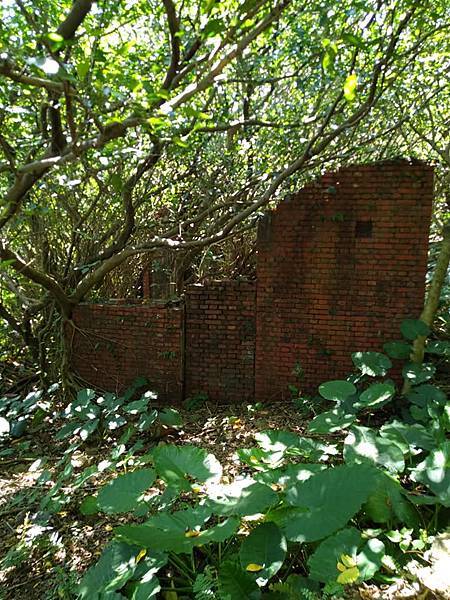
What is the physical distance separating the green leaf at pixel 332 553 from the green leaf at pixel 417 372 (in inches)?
97.5

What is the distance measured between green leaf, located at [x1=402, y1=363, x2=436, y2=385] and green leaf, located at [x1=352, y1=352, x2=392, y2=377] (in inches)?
7.5

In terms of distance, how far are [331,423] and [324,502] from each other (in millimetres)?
1221

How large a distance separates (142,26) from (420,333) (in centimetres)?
471

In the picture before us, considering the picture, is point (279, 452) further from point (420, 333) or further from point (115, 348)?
point (115, 348)

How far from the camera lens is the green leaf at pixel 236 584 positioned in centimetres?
192

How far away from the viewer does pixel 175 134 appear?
3879 mm

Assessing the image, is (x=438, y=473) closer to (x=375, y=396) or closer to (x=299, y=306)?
(x=375, y=396)

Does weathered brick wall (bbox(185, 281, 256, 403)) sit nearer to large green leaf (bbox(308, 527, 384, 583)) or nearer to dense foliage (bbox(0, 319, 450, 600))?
dense foliage (bbox(0, 319, 450, 600))

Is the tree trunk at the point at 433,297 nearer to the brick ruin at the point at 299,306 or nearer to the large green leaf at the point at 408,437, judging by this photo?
the brick ruin at the point at 299,306

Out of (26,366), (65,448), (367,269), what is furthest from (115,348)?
(367,269)

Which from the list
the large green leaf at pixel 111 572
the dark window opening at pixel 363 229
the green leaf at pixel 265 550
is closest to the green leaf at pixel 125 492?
the large green leaf at pixel 111 572

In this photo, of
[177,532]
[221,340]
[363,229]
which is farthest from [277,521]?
[363,229]

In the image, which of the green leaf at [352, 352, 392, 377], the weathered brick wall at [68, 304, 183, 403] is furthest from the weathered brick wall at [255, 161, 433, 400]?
the weathered brick wall at [68, 304, 183, 403]

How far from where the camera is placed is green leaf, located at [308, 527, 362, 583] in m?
1.88
